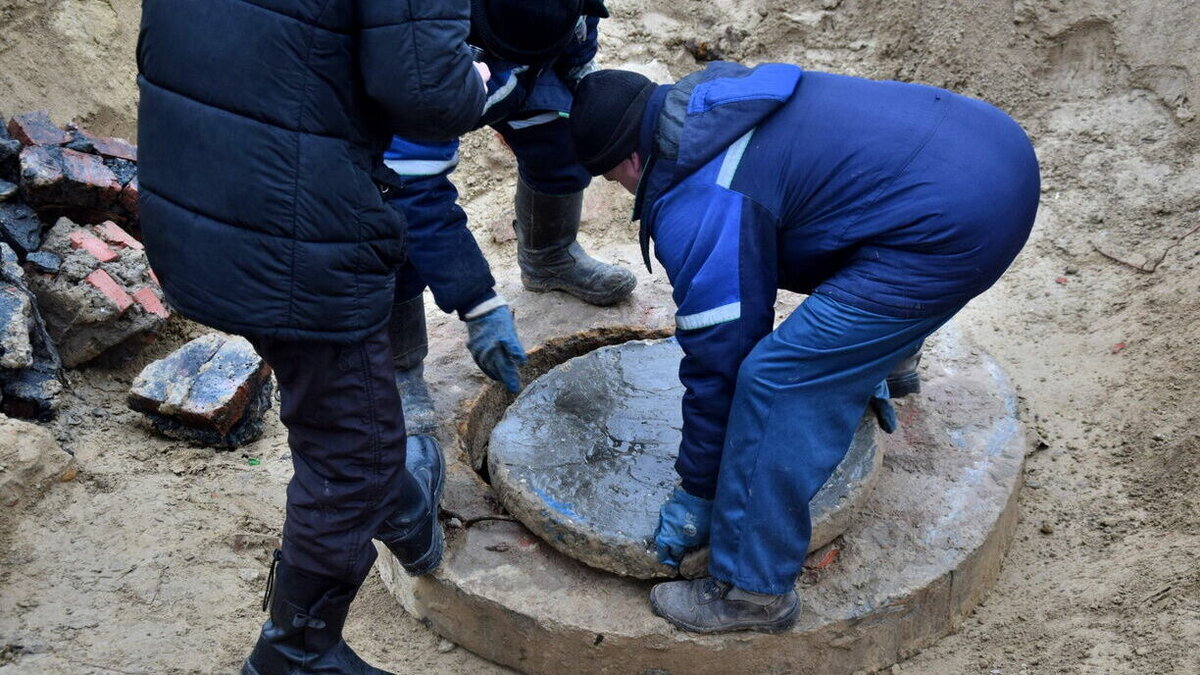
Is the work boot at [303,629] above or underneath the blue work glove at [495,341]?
underneath

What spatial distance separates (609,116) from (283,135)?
27.6 inches

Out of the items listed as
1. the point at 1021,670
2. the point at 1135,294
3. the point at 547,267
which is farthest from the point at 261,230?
the point at 1135,294

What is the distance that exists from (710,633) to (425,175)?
1.38 m

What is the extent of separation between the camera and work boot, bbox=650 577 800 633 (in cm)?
247

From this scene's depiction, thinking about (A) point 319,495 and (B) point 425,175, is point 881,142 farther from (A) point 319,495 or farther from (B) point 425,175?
(A) point 319,495

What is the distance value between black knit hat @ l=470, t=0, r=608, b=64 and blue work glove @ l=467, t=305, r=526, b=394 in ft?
2.38

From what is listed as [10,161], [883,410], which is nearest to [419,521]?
[883,410]

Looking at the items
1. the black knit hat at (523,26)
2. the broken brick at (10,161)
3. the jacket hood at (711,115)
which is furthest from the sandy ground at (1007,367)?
the jacket hood at (711,115)

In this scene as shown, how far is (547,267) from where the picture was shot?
3662 mm

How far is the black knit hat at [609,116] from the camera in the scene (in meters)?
2.26

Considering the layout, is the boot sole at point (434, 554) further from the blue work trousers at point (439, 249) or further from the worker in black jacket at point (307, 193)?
the blue work trousers at point (439, 249)

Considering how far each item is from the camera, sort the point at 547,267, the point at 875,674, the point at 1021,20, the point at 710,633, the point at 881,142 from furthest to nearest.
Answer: the point at 1021,20 < the point at 547,267 < the point at 875,674 < the point at 710,633 < the point at 881,142

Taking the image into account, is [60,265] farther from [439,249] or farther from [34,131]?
[439,249]

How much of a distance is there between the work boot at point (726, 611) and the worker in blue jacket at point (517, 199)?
89 centimetres
